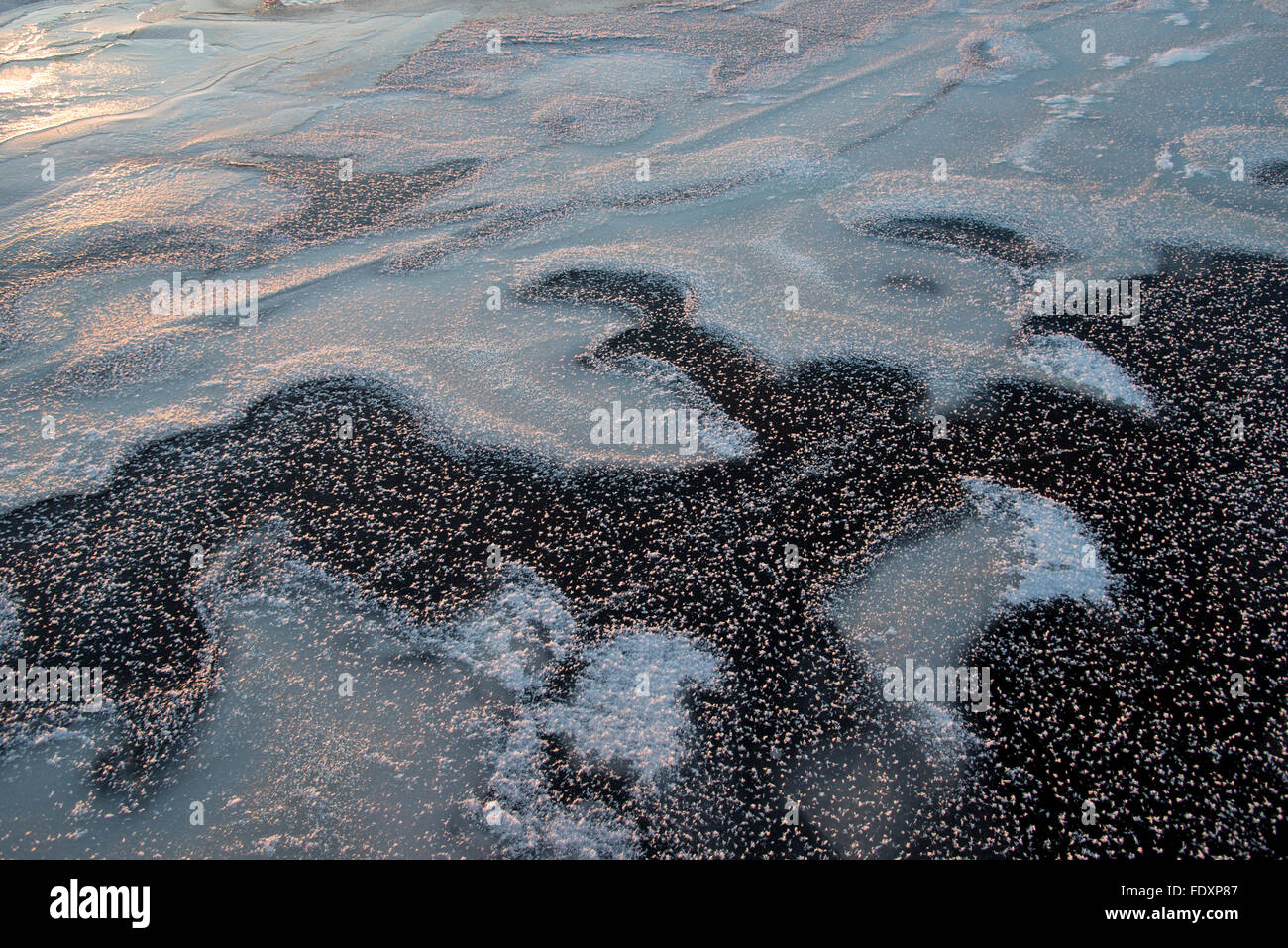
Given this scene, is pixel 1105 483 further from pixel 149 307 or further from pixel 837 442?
pixel 149 307

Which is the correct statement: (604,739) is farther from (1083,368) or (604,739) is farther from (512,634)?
(1083,368)

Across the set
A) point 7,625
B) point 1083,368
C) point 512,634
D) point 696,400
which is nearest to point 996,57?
point 1083,368

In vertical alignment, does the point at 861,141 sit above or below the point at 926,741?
above

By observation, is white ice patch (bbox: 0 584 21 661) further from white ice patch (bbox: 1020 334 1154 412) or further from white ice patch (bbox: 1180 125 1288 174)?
white ice patch (bbox: 1180 125 1288 174)

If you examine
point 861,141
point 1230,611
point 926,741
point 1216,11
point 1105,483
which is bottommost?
point 926,741
